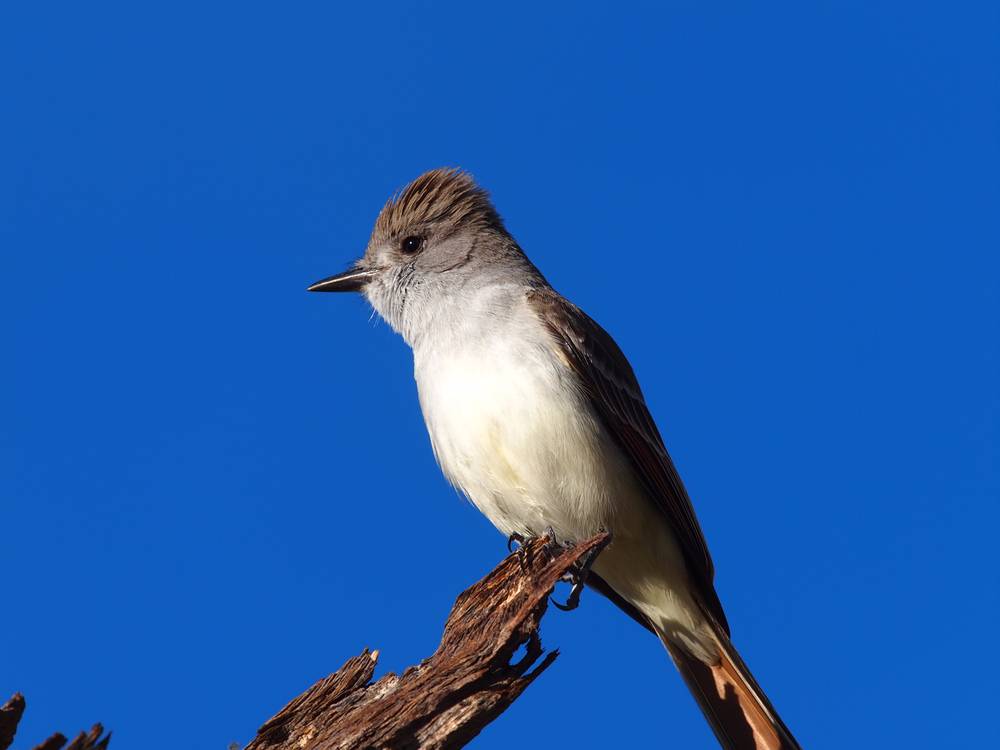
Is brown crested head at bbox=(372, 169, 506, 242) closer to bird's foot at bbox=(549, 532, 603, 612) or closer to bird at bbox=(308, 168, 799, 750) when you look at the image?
bird at bbox=(308, 168, 799, 750)

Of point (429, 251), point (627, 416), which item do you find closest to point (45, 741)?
point (627, 416)

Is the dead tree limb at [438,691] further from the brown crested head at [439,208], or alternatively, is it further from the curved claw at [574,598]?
the brown crested head at [439,208]

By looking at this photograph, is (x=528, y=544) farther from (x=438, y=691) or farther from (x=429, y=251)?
(x=429, y=251)

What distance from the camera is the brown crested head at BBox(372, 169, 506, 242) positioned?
808 cm

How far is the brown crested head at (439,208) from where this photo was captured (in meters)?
8.08

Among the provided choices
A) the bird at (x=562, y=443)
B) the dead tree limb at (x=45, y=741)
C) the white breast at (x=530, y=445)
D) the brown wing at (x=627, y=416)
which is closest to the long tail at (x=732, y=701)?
the bird at (x=562, y=443)

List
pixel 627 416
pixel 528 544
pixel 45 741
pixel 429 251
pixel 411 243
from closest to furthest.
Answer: pixel 45 741, pixel 528 544, pixel 627 416, pixel 429 251, pixel 411 243

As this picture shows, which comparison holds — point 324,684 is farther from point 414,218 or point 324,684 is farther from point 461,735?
point 414,218

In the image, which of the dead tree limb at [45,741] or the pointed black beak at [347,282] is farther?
the pointed black beak at [347,282]

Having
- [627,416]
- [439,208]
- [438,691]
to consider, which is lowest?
[438,691]

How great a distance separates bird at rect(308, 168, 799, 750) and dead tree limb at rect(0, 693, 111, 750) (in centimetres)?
275

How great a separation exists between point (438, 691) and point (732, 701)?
2.80 metres

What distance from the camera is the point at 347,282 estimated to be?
26.2ft

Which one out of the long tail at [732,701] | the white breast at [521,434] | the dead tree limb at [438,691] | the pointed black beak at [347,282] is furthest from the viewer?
the pointed black beak at [347,282]
